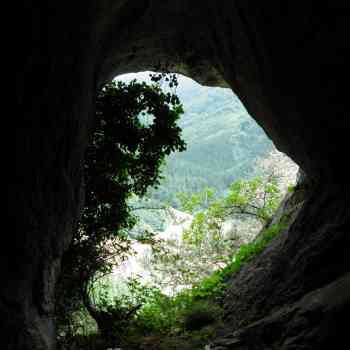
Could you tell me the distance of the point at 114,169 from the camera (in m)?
10.1

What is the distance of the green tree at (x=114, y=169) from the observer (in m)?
9.22

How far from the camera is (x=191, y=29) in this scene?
9023 millimetres

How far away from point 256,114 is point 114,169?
4251 millimetres

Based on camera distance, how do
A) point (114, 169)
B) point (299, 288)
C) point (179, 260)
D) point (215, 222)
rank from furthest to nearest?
point (179, 260)
point (215, 222)
point (114, 169)
point (299, 288)

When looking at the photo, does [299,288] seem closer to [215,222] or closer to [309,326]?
[309,326]

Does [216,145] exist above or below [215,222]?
above

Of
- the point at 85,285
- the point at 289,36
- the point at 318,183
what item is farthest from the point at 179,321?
the point at 289,36

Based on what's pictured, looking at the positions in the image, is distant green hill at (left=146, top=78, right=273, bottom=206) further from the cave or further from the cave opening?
the cave

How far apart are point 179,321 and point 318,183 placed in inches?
193

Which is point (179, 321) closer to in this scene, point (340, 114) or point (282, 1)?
point (340, 114)

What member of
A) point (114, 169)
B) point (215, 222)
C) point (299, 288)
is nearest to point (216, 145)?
point (215, 222)

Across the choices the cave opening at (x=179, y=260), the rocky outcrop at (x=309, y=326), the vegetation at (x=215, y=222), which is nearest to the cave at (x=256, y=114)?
the rocky outcrop at (x=309, y=326)

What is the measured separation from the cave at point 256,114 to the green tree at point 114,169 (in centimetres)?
202

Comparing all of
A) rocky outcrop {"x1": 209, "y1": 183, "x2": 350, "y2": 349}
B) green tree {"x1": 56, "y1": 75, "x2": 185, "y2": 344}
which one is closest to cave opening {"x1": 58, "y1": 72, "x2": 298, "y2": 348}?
green tree {"x1": 56, "y1": 75, "x2": 185, "y2": 344}
